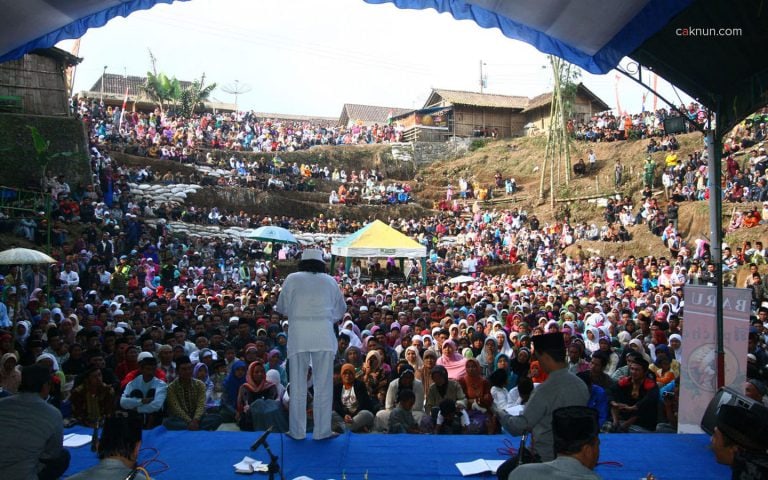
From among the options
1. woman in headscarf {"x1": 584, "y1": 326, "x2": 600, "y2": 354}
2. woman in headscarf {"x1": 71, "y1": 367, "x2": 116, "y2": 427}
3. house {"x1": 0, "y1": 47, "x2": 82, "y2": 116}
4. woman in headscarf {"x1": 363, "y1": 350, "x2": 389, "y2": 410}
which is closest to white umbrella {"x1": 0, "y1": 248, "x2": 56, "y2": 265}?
woman in headscarf {"x1": 71, "y1": 367, "x2": 116, "y2": 427}

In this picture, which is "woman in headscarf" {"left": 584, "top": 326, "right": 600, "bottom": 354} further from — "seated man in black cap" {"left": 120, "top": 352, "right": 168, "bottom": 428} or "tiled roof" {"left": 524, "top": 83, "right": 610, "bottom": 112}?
"tiled roof" {"left": 524, "top": 83, "right": 610, "bottom": 112}

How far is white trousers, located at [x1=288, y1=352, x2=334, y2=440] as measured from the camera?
4418 millimetres

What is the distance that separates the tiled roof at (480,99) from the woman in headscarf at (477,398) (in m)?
28.7

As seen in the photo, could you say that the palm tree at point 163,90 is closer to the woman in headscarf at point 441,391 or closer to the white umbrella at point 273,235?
the white umbrella at point 273,235

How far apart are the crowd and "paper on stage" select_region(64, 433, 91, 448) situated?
0.40 meters

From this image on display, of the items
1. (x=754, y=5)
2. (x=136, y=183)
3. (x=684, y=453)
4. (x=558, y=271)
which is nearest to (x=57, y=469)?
(x=684, y=453)

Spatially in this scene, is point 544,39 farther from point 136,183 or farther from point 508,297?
point 136,183

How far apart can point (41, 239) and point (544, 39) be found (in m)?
11.7

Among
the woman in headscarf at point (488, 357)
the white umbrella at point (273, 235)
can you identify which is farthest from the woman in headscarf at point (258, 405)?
the white umbrella at point (273, 235)

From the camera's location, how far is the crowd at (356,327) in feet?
17.5

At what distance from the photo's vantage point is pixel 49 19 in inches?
200

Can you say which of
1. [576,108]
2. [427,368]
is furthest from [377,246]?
[576,108]

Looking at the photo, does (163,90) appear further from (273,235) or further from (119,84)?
(273,235)

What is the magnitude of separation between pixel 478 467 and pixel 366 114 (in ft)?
133
